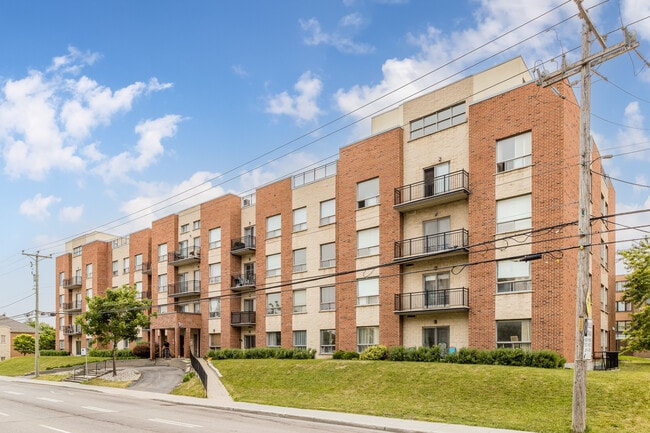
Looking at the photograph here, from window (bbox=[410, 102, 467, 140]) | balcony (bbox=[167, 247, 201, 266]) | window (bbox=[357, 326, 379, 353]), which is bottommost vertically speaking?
window (bbox=[357, 326, 379, 353])

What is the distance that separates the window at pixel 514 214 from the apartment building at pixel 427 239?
0.06 m

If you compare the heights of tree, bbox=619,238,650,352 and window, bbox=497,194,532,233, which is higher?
window, bbox=497,194,532,233

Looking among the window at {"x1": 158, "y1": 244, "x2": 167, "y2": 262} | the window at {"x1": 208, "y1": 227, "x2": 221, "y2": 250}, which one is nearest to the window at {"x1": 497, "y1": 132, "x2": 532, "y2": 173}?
the window at {"x1": 208, "y1": 227, "x2": 221, "y2": 250}

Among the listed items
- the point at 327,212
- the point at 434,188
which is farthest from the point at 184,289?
the point at 434,188

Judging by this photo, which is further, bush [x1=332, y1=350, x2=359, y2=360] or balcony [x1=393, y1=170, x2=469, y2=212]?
bush [x1=332, y1=350, x2=359, y2=360]

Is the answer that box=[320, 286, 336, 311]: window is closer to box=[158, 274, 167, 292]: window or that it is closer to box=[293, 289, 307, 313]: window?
box=[293, 289, 307, 313]: window

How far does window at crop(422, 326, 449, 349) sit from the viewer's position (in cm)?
3105

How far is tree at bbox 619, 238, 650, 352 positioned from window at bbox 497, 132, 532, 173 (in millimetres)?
17182

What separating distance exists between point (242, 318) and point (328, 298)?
10.1m

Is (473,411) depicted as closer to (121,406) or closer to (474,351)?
(474,351)

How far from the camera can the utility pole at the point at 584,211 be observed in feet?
51.0

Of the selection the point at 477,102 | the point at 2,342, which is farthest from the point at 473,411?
the point at 2,342

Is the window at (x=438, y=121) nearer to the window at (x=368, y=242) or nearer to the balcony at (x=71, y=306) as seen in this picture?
the window at (x=368, y=242)

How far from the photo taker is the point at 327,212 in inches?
1544
